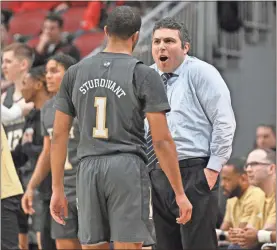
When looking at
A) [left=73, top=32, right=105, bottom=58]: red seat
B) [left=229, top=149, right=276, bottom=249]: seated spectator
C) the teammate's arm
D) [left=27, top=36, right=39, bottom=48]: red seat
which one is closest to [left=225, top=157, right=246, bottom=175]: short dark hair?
[left=229, top=149, right=276, bottom=249]: seated spectator

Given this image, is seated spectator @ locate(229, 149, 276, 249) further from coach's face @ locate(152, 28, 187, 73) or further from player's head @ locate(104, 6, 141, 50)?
player's head @ locate(104, 6, 141, 50)

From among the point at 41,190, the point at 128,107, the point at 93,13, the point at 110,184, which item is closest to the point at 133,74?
the point at 128,107

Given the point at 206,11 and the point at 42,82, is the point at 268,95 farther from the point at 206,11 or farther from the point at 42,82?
the point at 42,82

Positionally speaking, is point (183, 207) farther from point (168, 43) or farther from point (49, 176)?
point (49, 176)

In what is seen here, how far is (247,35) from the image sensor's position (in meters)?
11.5

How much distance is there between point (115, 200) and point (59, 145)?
1.68 feet

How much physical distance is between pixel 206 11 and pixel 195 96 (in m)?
4.76

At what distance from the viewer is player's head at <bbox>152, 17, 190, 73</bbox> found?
232 inches

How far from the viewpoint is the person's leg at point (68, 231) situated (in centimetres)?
716

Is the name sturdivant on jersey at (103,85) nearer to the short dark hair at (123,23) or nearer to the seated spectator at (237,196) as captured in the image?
the short dark hair at (123,23)

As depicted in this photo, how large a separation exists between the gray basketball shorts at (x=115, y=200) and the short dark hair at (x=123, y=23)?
738mm

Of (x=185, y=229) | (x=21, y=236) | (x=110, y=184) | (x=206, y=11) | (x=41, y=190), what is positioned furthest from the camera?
(x=206, y=11)

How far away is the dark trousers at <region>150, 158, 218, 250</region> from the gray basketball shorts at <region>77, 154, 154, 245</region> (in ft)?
2.52

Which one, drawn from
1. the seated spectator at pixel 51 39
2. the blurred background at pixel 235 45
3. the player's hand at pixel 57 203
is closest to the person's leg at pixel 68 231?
the player's hand at pixel 57 203
